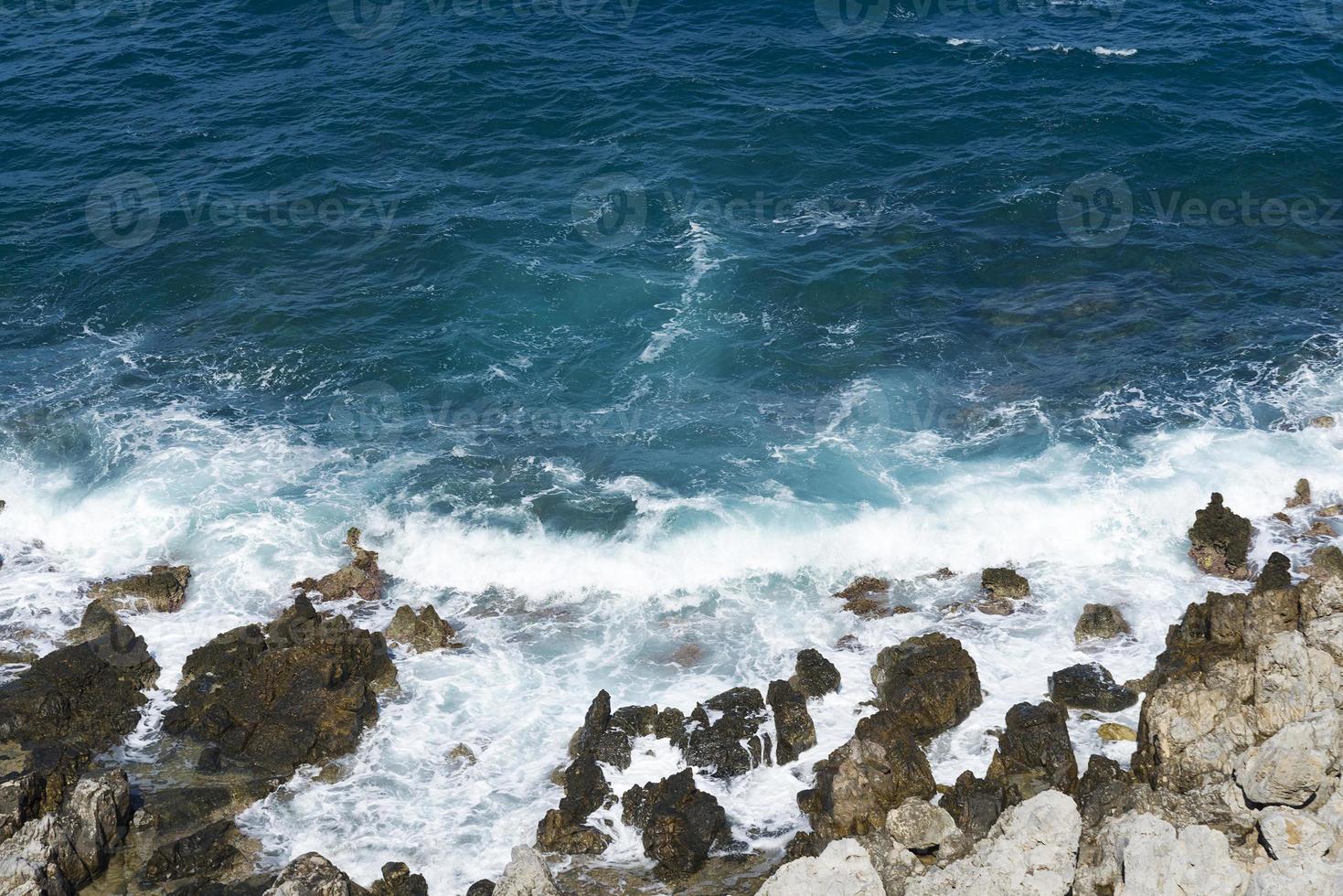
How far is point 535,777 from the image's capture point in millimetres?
38219

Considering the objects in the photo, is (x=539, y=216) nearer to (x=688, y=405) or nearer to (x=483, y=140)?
(x=483, y=140)

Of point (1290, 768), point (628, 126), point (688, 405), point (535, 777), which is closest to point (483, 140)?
point (628, 126)

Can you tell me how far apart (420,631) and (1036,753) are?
814 inches

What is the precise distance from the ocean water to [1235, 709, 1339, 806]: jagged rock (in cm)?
647

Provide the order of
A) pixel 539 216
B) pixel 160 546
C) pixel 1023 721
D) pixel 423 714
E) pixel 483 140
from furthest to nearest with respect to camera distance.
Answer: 1. pixel 483 140
2. pixel 539 216
3. pixel 160 546
4. pixel 423 714
5. pixel 1023 721

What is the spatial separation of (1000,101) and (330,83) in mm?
40909

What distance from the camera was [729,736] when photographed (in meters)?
38.2

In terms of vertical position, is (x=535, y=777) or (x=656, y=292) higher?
(x=656, y=292)

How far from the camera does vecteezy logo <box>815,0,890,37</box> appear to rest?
8312 cm

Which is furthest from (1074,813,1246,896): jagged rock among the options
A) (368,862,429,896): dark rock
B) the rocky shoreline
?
(368,862,429,896): dark rock
